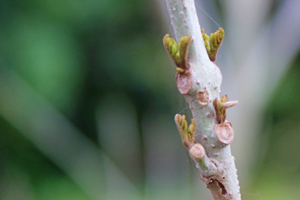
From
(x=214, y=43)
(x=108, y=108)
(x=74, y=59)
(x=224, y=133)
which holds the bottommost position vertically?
(x=224, y=133)

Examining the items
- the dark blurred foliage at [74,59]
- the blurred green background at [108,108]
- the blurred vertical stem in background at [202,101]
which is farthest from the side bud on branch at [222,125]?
the dark blurred foliage at [74,59]

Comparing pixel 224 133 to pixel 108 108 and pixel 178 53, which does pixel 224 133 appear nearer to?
pixel 178 53

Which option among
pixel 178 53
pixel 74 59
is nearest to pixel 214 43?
pixel 178 53

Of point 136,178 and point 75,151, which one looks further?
point 136,178

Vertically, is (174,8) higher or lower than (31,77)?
lower

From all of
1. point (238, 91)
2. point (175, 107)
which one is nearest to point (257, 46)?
point (238, 91)

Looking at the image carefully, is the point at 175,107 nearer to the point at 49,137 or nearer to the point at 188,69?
the point at 49,137

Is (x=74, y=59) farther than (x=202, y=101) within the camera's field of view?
Yes
